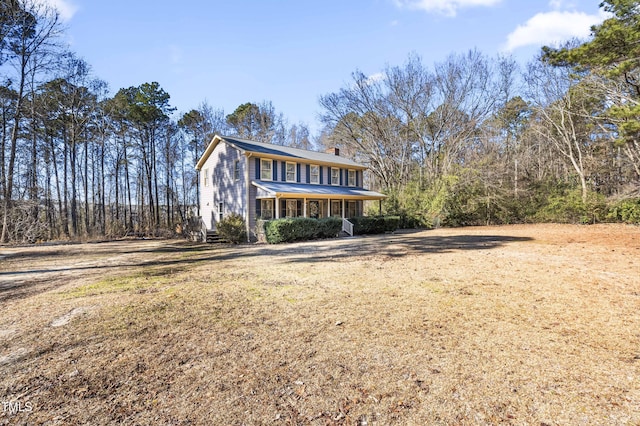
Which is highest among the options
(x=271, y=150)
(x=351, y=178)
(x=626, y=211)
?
(x=271, y=150)

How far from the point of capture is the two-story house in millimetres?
17312

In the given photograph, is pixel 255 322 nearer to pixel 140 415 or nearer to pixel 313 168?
pixel 140 415

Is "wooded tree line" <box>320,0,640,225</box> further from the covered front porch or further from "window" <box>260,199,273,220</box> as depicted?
"window" <box>260,199,273,220</box>

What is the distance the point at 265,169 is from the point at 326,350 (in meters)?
16.0

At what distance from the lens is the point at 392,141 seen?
2655 cm

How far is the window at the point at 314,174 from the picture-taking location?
20688 millimetres

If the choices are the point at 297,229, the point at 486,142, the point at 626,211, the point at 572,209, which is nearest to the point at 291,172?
the point at 297,229

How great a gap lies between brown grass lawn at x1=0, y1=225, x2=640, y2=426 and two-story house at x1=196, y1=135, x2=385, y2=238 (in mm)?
11058

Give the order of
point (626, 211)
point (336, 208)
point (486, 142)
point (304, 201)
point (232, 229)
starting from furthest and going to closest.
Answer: point (486, 142) → point (336, 208) → point (304, 201) → point (626, 211) → point (232, 229)

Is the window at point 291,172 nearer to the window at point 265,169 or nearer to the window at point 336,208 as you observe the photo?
the window at point 265,169

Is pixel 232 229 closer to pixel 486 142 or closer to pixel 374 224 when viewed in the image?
pixel 374 224

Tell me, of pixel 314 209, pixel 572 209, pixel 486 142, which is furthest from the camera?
pixel 486 142

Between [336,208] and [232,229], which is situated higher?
[336,208]

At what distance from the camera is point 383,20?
1370cm
